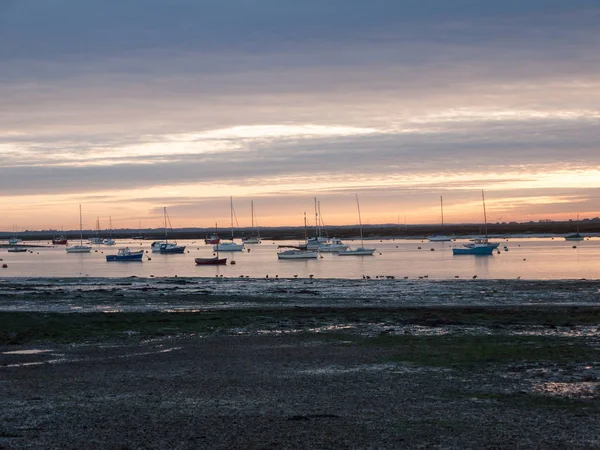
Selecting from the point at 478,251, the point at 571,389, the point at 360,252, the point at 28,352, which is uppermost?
the point at 360,252

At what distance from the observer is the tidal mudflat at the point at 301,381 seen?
43.4ft

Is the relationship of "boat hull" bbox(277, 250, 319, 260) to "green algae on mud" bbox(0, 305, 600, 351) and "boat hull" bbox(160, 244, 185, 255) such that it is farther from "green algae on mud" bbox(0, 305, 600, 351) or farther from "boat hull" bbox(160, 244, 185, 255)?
"green algae on mud" bbox(0, 305, 600, 351)

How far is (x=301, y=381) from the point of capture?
17.9 metres

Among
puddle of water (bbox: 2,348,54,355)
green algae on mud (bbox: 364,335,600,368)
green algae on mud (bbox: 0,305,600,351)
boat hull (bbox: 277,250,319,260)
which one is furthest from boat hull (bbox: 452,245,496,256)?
puddle of water (bbox: 2,348,54,355)

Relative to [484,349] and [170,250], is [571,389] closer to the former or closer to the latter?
[484,349]

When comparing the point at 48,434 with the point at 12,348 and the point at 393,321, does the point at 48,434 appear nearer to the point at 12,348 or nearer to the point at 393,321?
the point at 12,348

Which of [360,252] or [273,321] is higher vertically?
[360,252]

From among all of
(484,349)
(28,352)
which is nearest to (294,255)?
(28,352)

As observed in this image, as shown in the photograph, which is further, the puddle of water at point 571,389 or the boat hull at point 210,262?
the boat hull at point 210,262

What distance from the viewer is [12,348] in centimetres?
2391

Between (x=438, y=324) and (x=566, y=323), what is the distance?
445 centimetres

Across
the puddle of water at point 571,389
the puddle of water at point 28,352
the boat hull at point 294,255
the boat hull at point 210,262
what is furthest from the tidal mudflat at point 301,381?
the boat hull at point 294,255

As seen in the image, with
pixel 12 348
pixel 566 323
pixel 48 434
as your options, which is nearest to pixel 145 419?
pixel 48 434

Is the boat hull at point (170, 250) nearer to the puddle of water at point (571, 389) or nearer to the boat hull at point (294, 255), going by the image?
the boat hull at point (294, 255)
